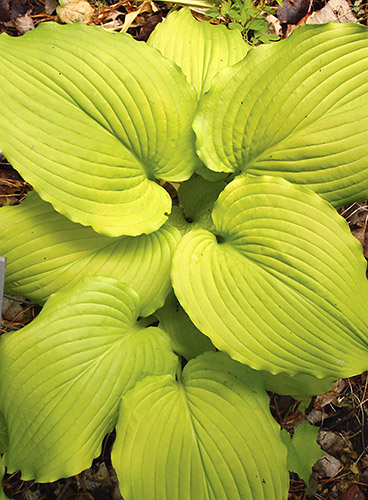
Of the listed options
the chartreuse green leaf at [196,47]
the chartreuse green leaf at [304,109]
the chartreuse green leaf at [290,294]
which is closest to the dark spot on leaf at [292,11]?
the chartreuse green leaf at [196,47]

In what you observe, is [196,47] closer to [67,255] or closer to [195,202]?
[195,202]

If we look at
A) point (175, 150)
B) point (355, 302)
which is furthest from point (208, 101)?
point (355, 302)

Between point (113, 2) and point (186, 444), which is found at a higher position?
point (113, 2)

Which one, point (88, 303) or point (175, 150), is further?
point (175, 150)

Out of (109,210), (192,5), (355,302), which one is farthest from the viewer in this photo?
(192,5)

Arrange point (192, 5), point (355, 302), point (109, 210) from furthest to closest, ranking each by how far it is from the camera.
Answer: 1. point (192, 5)
2. point (109, 210)
3. point (355, 302)

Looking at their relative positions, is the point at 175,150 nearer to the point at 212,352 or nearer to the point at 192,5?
the point at 212,352

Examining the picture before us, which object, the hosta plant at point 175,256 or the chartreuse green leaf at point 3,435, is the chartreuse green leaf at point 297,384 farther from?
the chartreuse green leaf at point 3,435

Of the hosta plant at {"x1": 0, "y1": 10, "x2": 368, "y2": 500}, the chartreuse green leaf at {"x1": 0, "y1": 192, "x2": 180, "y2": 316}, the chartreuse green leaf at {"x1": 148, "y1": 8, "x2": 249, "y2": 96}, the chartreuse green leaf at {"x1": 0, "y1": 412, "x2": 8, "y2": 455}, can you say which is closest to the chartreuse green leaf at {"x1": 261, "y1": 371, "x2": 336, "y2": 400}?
the hosta plant at {"x1": 0, "y1": 10, "x2": 368, "y2": 500}
